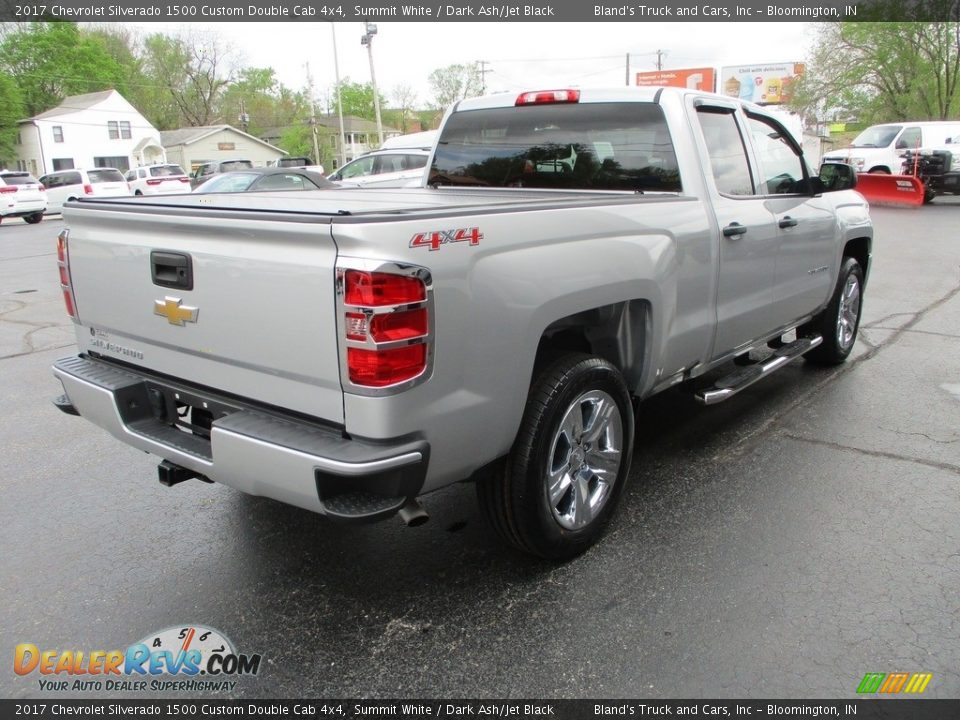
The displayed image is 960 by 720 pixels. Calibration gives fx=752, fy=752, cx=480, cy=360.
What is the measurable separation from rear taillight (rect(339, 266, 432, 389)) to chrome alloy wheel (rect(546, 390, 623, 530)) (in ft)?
2.92

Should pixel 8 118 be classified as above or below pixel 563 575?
above

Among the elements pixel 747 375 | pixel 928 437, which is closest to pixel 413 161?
pixel 747 375

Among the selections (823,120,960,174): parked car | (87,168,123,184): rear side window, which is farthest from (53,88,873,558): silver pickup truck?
(87,168,123,184): rear side window

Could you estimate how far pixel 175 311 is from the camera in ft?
9.47

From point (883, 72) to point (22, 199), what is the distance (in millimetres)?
41062

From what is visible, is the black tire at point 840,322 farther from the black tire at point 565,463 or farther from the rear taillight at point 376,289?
the rear taillight at point 376,289

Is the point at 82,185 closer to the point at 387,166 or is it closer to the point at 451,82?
the point at 387,166

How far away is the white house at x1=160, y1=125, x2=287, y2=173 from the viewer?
69.2 meters

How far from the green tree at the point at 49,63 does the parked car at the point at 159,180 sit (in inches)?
1829

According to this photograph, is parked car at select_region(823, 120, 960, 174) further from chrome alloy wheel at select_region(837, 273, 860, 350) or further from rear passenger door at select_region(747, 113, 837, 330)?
rear passenger door at select_region(747, 113, 837, 330)

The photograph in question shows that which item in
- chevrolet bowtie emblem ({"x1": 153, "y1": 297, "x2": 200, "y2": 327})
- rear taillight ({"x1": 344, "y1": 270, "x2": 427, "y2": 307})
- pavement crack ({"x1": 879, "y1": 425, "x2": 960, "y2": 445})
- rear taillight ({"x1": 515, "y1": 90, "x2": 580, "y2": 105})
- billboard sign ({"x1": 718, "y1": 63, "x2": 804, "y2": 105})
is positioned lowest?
pavement crack ({"x1": 879, "y1": 425, "x2": 960, "y2": 445})

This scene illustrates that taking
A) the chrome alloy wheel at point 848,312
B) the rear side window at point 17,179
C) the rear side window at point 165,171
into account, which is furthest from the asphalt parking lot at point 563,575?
the rear side window at point 165,171

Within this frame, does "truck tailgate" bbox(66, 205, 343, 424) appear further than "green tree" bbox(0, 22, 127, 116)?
No

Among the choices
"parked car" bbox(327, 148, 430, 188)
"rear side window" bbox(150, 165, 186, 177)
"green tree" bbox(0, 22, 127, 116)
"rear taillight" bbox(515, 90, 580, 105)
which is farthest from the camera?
"green tree" bbox(0, 22, 127, 116)
